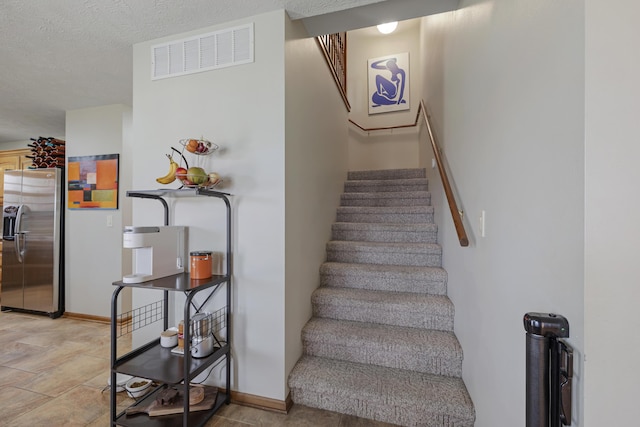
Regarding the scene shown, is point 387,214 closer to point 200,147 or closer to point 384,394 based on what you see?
point 384,394

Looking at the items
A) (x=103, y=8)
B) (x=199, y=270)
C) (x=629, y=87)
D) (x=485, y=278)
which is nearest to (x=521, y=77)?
(x=629, y=87)

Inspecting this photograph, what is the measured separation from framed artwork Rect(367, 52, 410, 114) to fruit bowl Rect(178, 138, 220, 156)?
3.67 metres

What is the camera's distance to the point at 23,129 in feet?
12.9

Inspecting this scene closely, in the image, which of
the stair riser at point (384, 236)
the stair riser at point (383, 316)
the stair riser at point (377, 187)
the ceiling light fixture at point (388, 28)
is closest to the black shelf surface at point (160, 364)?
the stair riser at point (383, 316)

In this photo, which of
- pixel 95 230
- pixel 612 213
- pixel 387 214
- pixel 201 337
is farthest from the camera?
pixel 95 230

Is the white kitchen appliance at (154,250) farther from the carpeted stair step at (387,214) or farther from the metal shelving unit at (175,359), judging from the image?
the carpeted stair step at (387,214)

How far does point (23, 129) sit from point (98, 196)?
2128mm

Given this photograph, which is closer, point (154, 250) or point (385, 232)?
Result: point (154, 250)

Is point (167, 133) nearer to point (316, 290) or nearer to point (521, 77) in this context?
point (316, 290)

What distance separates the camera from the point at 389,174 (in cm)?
375

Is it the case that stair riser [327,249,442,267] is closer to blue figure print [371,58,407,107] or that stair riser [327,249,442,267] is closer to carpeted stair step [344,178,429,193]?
carpeted stair step [344,178,429,193]

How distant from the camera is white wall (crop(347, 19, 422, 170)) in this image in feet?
14.6

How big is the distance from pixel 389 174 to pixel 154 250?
9.74 ft

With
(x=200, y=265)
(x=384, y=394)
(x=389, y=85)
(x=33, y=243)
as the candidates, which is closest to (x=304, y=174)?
(x=200, y=265)
